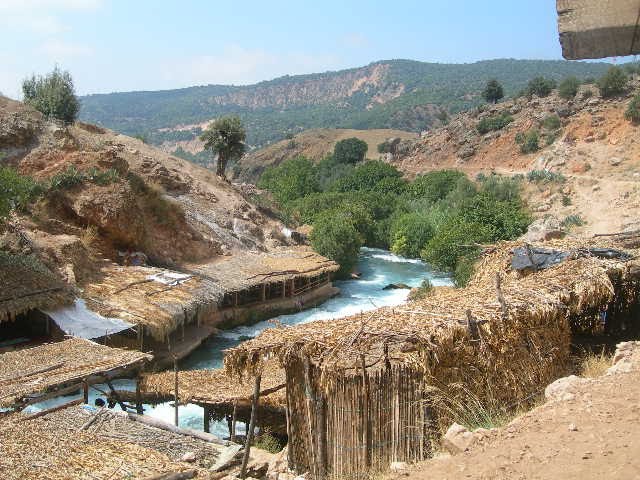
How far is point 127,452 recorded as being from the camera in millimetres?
7289

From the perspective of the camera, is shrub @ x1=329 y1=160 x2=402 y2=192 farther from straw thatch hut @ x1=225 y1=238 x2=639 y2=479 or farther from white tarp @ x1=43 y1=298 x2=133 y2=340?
straw thatch hut @ x1=225 y1=238 x2=639 y2=479

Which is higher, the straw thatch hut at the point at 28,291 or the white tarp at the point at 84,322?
the straw thatch hut at the point at 28,291

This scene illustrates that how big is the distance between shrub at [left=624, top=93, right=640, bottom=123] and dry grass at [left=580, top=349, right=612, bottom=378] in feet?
121

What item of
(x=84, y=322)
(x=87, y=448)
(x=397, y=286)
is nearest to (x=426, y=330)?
(x=87, y=448)

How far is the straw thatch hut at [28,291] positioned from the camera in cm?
1373

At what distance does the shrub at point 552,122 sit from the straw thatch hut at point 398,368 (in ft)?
137

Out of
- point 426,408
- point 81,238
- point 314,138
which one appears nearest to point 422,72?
point 314,138

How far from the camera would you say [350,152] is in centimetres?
6650

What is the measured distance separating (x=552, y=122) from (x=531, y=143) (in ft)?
7.91

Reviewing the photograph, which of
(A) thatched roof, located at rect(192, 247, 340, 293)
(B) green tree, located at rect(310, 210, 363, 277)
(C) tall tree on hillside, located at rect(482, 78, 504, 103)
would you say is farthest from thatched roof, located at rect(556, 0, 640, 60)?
(C) tall tree on hillside, located at rect(482, 78, 504, 103)

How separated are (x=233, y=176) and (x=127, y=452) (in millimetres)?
70367

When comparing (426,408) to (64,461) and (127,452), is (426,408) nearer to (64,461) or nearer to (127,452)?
(127,452)

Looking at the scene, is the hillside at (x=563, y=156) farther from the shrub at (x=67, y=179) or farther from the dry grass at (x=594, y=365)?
the shrub at (x=67, y=179)

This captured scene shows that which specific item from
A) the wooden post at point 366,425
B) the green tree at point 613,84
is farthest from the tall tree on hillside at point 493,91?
the wooden post at point 366,425
